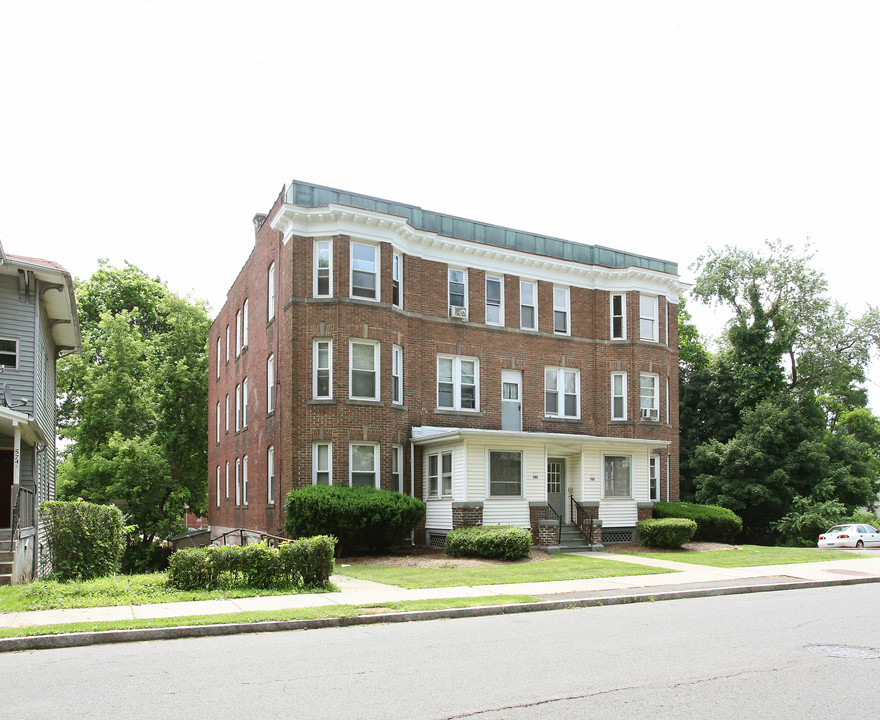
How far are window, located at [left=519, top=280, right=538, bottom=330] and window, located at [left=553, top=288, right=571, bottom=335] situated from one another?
0.89m

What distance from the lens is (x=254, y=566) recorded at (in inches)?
561

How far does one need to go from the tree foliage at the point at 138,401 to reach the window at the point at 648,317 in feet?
75.6

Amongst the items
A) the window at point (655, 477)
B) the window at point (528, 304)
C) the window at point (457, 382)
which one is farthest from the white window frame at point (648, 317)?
the window at point (457, 382)

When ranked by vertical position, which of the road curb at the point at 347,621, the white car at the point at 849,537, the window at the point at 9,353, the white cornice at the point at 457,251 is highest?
the white cornice at the point at 457,251

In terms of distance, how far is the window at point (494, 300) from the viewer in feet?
→ 92.9

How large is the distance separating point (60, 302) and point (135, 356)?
63.2ft

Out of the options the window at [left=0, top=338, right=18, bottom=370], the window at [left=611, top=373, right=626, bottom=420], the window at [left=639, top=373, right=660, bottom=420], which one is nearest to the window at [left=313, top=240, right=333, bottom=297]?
the window at [left=0, top=338, right=18, bottom=370]

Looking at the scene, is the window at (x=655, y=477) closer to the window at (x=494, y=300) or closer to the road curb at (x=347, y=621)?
the window at (x=494, y=300)

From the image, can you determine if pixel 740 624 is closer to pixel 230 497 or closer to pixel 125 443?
pixel 230 497

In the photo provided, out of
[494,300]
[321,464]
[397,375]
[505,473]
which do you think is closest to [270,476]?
[321,464]

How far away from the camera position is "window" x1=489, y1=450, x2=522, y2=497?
2419 centimetres

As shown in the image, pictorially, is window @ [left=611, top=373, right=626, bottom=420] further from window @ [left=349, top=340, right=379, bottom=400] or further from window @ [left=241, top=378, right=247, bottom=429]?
window @ [left=241, top=378, right=247, bottom=429]

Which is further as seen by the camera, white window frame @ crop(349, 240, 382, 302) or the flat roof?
the flat roof

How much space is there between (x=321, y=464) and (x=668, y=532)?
35.0 ft
